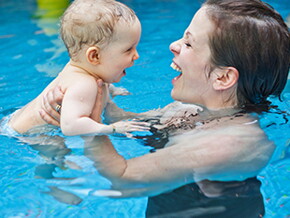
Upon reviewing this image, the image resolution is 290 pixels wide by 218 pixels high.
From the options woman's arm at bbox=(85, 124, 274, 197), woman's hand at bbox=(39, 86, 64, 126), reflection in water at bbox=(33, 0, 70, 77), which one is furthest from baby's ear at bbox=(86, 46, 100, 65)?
reflection in water at bbox=(33, 0, 70, 77)

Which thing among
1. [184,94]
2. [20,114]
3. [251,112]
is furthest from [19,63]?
[251,112]

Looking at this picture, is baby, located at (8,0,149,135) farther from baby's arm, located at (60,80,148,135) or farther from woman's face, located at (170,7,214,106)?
woman's face, located at (170,7,214,106)

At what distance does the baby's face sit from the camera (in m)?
2.67

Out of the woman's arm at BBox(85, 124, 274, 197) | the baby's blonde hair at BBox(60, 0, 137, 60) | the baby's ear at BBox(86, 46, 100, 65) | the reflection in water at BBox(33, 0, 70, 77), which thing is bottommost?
the reflection in water at BBox(33, 0, 70, 77)

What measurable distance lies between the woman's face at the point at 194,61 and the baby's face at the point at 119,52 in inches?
11.8

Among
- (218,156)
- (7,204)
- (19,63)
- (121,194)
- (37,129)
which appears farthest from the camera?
(19,63)

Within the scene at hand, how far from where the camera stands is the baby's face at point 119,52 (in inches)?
105

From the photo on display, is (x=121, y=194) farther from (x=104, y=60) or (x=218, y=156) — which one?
(x=104, y=60)

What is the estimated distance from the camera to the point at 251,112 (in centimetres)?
256

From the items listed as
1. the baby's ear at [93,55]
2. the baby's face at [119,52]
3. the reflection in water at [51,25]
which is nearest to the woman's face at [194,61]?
the baby's face at [119,52]

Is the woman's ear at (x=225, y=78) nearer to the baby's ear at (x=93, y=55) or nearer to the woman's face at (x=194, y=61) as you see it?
the woman's face at (x=194, y=61)

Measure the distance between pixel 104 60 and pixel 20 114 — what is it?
29.4 inches

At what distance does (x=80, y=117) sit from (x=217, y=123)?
871mm

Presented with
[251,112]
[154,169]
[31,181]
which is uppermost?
[251,112]
